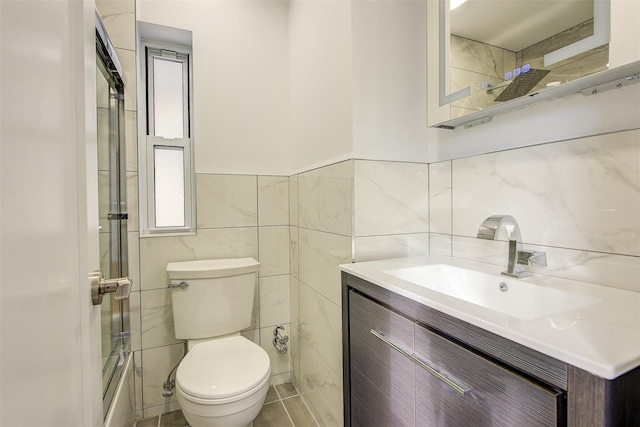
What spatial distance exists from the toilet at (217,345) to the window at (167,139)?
1.15 feet

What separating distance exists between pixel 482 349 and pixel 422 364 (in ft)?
0.68

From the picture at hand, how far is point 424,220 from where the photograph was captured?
58.1 inches

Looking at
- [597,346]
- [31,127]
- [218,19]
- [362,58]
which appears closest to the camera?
[31,127]

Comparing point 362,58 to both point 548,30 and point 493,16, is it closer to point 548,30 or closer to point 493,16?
point 493,16

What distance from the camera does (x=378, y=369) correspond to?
3.44 feet

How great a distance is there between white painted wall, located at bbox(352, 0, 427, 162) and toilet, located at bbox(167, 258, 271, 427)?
968 millimetres

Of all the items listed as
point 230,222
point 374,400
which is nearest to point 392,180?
point 374,400

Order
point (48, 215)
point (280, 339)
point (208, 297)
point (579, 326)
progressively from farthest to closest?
point (280, 339) < point (208, 297) < point (579, 326) < point (48, 215)

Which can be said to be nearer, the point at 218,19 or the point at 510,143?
the point at 510,143

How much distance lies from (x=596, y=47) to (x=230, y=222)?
1.73 metres

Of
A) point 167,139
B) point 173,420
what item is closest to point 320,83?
point 167,139

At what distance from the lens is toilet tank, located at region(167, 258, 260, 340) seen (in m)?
1.64

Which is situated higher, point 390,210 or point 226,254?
point 390,210

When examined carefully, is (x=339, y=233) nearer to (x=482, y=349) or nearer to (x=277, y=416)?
(x=482, y=349)
